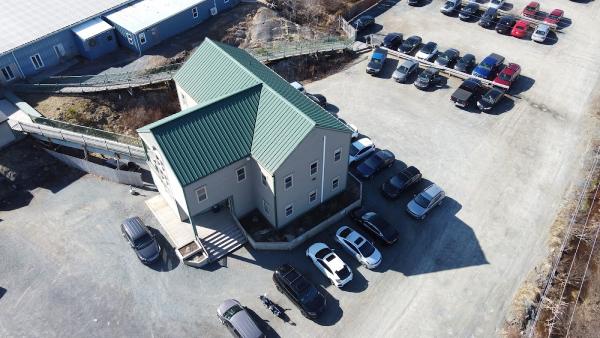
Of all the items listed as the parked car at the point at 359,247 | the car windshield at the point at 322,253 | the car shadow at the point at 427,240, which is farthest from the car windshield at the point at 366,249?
the car windshield at the point at 322,253

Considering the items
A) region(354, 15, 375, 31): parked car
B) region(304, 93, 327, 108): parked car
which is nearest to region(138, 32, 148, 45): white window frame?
region(304, 93, 327, 108): parked car

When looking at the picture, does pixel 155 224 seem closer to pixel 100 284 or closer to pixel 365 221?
pixel 100 284

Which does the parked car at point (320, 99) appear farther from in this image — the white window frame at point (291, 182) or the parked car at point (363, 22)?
the parked car at point (363, 22)

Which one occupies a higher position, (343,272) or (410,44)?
(410,44)

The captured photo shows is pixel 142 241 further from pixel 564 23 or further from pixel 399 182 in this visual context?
pixel 564 23

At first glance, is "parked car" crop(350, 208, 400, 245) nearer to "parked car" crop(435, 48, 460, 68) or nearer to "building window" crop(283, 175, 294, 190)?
"building window" crop(283, 175, 294, 190)

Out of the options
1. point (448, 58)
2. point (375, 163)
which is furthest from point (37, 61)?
point (448, 58)
